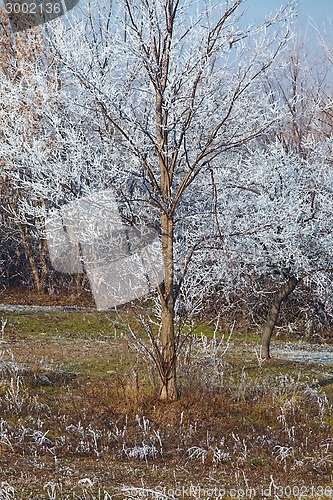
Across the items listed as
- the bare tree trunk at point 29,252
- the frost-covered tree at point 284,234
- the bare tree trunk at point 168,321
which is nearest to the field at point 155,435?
the bare tree trunk at point 168,321

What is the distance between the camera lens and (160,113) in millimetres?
6039

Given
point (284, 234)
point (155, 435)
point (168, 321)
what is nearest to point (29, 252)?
point (284, 234)

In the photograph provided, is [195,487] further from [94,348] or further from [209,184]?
[94,348]

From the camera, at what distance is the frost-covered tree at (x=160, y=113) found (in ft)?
19.5

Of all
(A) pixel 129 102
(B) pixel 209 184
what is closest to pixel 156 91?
(A) pixel 129 102

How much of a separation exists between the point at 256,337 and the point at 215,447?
898 centimetres

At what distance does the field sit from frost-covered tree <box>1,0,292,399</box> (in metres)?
0.63

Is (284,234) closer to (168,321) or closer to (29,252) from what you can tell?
(168,321)

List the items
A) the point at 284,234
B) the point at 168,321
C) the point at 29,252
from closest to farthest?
the point at 168,321
the point at 284,234
the point at 29,252

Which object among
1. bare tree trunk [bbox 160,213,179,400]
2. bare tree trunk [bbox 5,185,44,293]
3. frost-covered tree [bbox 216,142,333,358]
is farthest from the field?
bare tree trunk [bbox 5,185,44,293]

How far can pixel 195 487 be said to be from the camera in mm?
4223

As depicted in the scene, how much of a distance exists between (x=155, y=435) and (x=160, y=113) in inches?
124

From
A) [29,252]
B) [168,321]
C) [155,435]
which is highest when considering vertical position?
[29,252]

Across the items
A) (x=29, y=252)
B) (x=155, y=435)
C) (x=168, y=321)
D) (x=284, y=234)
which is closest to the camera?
(x=155, y=435)
